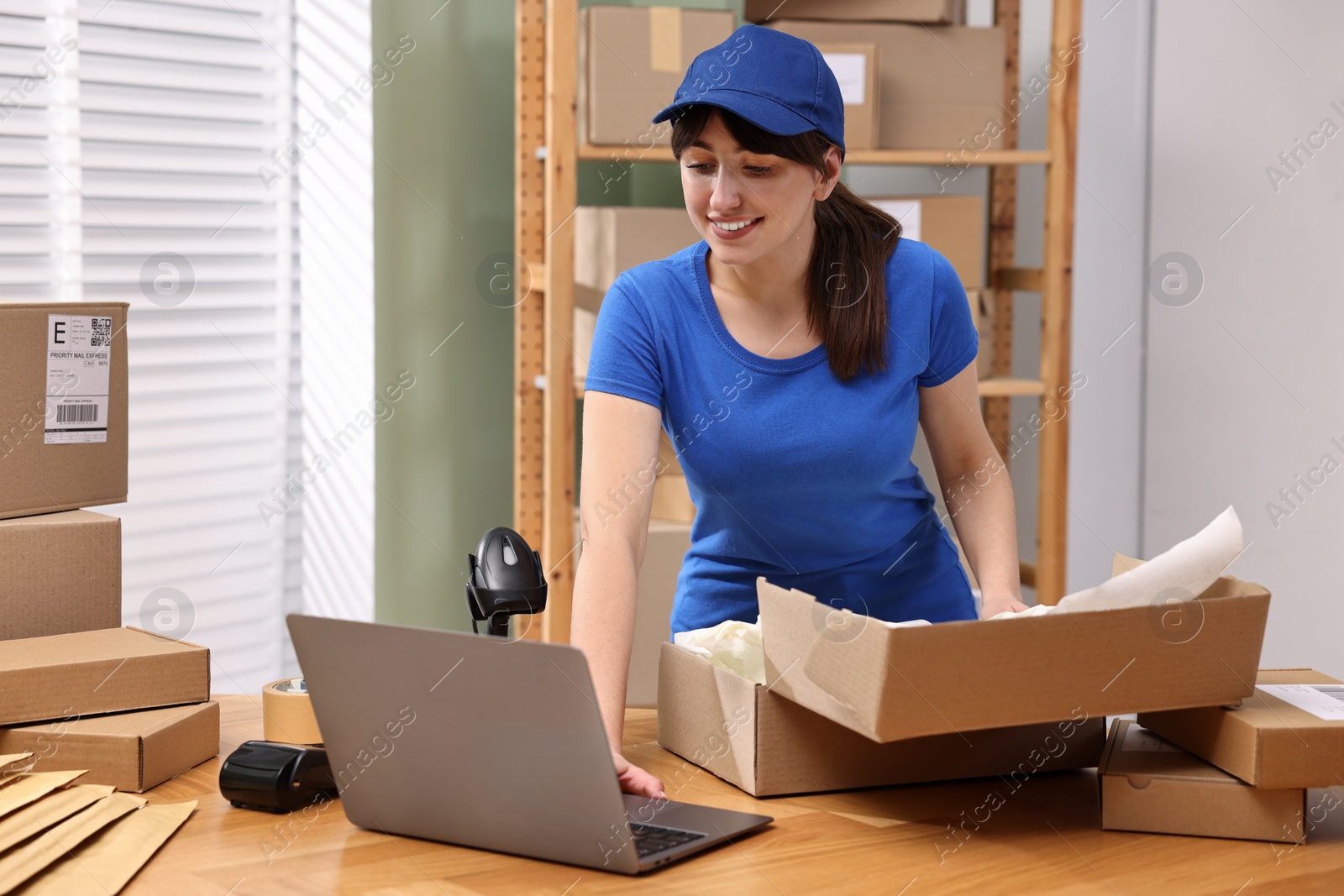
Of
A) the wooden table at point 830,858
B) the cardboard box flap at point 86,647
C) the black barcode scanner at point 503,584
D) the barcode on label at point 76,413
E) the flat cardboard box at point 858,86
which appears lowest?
the wooden table at point 830,858

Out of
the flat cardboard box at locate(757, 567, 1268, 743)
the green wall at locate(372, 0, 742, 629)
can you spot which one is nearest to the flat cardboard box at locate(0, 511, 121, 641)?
the flat cardboard box at locate(757, 567, 1268, 743)

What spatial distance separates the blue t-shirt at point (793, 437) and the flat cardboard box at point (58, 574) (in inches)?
23.0

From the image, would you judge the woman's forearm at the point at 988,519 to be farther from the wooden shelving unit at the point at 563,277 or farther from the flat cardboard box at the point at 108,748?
the wooden shelving unit at the point at 563,277

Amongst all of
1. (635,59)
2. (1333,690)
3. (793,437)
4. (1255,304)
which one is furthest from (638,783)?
(1255,304)

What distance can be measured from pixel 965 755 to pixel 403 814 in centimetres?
51

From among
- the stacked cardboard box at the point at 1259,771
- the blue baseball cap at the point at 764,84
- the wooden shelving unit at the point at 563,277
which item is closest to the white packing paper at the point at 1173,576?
the stacked cardboard box at the point at 1259,771

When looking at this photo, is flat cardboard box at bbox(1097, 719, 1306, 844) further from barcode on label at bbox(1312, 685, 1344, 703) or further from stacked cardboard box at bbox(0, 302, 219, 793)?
stacked cardboard box at bbox(0, 302, 219, 793)

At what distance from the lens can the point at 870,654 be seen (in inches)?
37.1

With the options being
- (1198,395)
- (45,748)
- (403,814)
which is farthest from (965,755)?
(1198,395)

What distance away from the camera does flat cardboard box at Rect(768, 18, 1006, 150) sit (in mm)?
2621

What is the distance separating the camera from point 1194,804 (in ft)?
3.42

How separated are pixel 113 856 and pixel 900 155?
2088 millimetres

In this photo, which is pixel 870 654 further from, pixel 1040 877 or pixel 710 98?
pixel 710 98

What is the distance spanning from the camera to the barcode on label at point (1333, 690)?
113 cm
